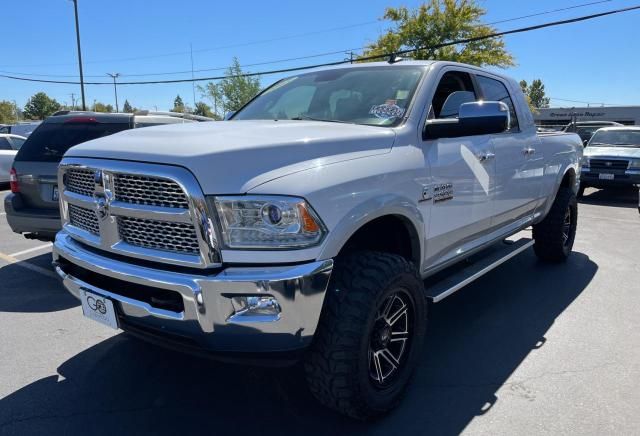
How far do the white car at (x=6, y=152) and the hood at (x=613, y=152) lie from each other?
13987 millimetres

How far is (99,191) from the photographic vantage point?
8.36 ft

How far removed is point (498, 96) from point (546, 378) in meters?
2.50

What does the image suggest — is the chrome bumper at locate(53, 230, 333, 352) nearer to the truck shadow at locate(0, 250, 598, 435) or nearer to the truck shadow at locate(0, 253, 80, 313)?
the truck shadow at locate(0, 250, 598, 435)

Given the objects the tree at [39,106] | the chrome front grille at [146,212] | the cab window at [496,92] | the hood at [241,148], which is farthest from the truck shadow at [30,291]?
the tree at [39,106]

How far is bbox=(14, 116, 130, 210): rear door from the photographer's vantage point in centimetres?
508

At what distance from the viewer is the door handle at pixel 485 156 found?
143 inches

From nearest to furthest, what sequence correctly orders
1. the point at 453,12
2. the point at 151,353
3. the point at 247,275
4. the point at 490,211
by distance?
the point at 247,275
the point at 151,353
the point at 490,211
the point at 453,12

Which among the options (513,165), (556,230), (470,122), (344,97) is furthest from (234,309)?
(556,230)

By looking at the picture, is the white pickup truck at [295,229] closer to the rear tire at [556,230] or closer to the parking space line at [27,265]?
the rear tire at [556,230]

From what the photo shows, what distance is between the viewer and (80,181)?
2770mm

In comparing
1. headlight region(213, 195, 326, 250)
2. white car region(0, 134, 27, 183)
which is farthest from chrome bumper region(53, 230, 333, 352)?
white car region(0, 134, 27, 183)

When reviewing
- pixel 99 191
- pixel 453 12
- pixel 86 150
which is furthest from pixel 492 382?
pixel 453 12

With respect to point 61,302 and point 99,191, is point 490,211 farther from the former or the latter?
point 61,302

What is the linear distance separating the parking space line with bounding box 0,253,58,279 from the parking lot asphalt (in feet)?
1.78
